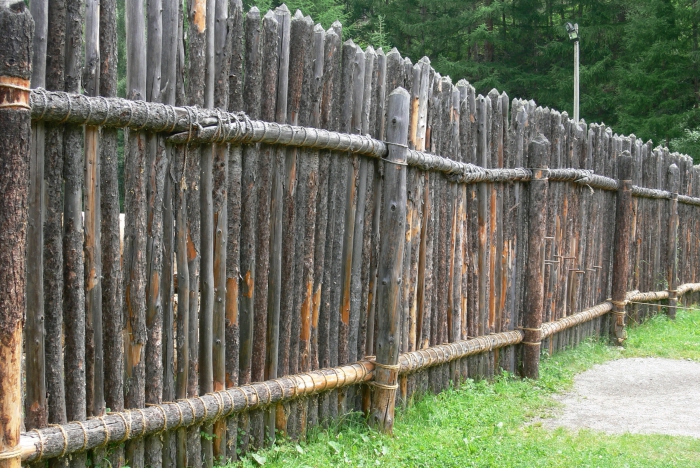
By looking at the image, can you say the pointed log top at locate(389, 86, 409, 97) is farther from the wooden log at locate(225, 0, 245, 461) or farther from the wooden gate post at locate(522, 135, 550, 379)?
the wooden gate post at locate(522, 135, 550, 379)

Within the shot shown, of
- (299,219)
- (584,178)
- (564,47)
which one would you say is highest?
(564,47)

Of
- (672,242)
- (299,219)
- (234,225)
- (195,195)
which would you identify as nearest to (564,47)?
(672,242)

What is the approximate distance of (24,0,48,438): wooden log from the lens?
3.16 meters

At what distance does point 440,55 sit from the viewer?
1079 inches

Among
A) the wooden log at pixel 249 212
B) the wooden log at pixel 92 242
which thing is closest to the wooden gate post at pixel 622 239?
the wooden log at pixel 249 212

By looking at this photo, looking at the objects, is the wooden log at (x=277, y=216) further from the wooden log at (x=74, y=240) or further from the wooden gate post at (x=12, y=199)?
the wooden gate post at (x=12, y=199)

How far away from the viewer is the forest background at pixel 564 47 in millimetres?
24594

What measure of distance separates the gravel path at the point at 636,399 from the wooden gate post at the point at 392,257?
1492 millimetres

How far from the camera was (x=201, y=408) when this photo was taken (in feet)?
12.9

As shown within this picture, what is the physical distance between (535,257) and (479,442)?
2.69 metres

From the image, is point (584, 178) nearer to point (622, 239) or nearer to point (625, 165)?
point (625, 165)

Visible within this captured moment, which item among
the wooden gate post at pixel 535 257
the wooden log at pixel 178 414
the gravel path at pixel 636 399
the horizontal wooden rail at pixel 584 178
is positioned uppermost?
the horizontal wooden rail at pixel 584 178

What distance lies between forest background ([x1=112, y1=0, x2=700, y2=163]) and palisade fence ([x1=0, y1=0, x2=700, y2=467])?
18.7m

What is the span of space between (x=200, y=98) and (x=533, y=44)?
2699 centimetres
